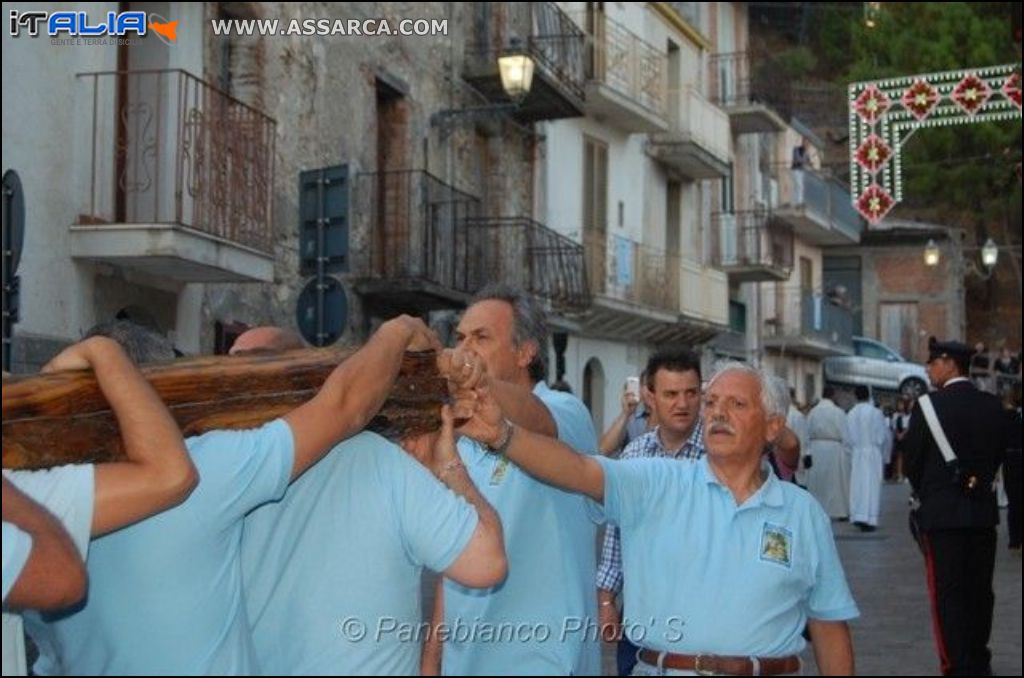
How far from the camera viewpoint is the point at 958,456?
9.05 meters

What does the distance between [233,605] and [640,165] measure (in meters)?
26.9

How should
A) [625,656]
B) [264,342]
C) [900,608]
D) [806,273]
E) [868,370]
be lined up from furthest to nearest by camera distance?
[868,370] → [806,273] → [900,608] → [625,656] → [264,342]

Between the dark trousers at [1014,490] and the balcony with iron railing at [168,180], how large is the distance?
7282mm

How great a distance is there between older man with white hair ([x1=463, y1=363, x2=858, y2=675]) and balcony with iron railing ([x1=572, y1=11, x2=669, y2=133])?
70.5 ft

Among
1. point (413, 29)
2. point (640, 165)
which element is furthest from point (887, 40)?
point (413, 29)

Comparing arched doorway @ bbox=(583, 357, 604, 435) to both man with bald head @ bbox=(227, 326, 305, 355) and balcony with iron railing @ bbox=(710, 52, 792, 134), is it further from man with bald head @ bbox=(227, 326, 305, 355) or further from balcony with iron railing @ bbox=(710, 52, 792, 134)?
man with bald head @ bbox=(227, 326, 305, 355)

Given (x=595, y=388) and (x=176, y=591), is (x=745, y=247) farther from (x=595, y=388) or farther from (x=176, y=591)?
(x=176, y=591)

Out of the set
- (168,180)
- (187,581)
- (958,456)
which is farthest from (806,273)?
(187,581)

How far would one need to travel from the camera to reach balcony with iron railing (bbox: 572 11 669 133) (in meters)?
26.3

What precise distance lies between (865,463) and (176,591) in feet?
57.7

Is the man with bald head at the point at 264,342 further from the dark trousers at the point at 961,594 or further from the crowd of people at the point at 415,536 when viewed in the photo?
the dark trousers at the point at 961,594

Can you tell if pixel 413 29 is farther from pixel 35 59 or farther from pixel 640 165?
pixel 640 165

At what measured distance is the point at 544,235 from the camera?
936 inches

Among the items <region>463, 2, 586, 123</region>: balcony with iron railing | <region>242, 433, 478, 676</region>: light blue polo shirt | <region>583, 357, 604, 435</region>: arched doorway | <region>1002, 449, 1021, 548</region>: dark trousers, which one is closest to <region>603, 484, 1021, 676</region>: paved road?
<region>1002, 449, 1021, 548</region>: dark trousers
